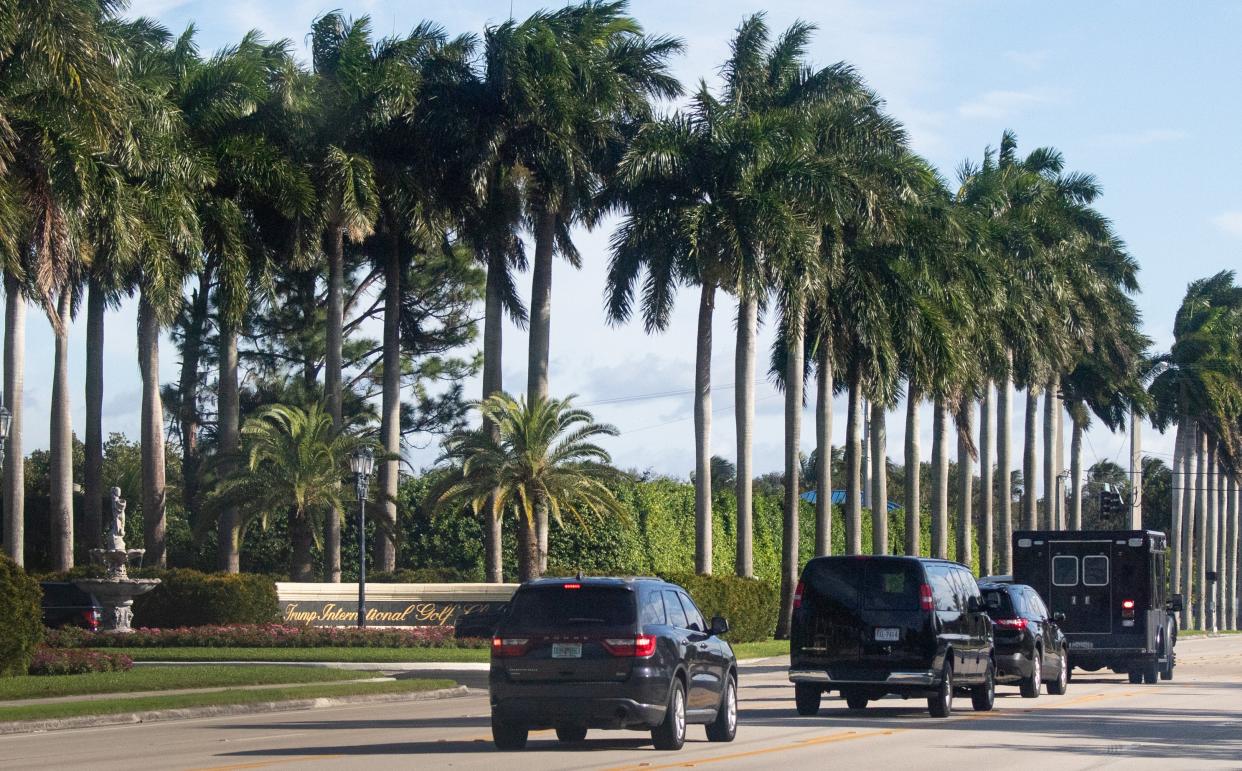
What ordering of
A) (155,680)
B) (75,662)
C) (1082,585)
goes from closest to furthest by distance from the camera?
(155,680) → (75,662) → (1082,585)

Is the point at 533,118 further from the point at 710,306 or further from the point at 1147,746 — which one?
the point at 1147,746

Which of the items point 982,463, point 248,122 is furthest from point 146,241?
point 982,463

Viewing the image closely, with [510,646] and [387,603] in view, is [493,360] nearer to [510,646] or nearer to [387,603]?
[387,603]

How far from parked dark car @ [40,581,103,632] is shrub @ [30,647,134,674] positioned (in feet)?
35.7

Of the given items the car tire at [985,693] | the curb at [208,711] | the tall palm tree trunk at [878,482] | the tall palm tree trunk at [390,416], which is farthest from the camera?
the tall palm tree trunk at [878,482]

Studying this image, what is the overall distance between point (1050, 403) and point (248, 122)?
40017 mm

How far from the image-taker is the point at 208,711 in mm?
22375

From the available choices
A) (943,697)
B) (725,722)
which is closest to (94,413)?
(943,697)

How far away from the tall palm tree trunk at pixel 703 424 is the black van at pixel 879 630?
24.2 m

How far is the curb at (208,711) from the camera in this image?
1992cm

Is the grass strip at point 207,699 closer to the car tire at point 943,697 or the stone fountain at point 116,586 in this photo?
the car tire at point 943,697

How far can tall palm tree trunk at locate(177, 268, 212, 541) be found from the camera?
61469 mm

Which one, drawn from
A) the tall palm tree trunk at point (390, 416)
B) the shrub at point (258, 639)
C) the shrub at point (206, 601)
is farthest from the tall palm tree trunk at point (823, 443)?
the shrub at point (206, 601)

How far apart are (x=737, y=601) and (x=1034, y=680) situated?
18.0 m
